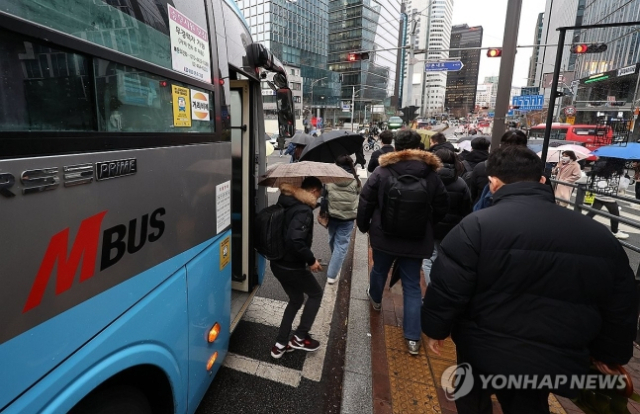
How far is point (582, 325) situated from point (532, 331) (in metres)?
0.22

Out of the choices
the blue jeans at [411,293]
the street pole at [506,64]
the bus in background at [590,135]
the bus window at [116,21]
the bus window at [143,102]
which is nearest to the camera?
the bus window at [116,21]

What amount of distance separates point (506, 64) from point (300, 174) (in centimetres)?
588

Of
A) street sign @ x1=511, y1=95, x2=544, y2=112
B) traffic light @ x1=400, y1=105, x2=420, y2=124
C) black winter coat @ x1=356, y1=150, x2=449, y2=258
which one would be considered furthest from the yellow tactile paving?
traffic light @ x1=400, y1=105, x2=420, y2=124

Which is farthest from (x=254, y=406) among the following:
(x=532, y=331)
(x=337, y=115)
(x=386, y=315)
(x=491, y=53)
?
(x=337, y=115)

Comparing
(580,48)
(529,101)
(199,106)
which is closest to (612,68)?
(529,101)

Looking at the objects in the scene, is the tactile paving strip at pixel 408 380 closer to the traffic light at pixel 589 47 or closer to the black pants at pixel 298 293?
the black pants at pixel 298 293

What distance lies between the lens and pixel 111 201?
128cm

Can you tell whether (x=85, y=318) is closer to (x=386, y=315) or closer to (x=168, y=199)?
(x=168, y=199)

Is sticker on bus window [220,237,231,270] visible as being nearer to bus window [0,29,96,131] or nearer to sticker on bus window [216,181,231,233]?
sticker on bus window [216,181,231,233]

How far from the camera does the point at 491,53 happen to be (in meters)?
12.8

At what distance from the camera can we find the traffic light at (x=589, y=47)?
1052 cm

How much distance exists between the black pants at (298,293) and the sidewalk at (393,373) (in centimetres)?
53

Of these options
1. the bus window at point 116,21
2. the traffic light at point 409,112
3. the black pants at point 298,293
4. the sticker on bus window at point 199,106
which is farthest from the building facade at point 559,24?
the bus window at point 116,21

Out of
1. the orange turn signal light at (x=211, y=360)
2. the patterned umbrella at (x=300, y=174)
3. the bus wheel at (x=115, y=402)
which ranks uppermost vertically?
the patterned umbrella at (x=300, y=174)
